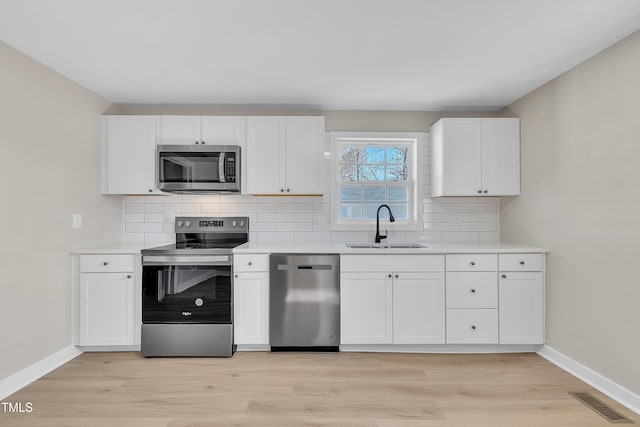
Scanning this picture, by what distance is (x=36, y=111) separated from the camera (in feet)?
8.38

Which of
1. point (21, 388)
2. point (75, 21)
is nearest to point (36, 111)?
point (75, 21)

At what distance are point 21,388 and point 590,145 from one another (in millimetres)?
4295

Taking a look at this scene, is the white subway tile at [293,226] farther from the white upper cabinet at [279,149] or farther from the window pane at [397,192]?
the window pane at [397,192]

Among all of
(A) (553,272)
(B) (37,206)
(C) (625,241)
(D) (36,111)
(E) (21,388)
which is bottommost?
(E) (21,388)

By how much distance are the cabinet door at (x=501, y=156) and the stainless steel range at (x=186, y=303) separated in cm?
254

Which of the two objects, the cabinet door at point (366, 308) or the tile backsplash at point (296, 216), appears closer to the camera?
the cabinet door at point (366, 308)

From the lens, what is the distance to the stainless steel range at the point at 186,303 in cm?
291

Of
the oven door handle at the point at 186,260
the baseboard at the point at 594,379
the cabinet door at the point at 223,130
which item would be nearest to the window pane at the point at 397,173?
the cabinet door at the point at 223,130

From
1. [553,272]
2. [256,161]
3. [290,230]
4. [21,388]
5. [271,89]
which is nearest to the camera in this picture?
[21,388]

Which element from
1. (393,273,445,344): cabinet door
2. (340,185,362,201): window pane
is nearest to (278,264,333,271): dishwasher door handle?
(393,273,445,344): cabinet door

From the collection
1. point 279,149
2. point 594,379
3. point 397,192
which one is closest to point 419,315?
point 594,379

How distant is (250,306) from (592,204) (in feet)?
8.85

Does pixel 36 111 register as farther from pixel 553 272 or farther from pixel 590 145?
pixel 553 272

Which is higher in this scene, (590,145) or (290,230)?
A: (590,145)
